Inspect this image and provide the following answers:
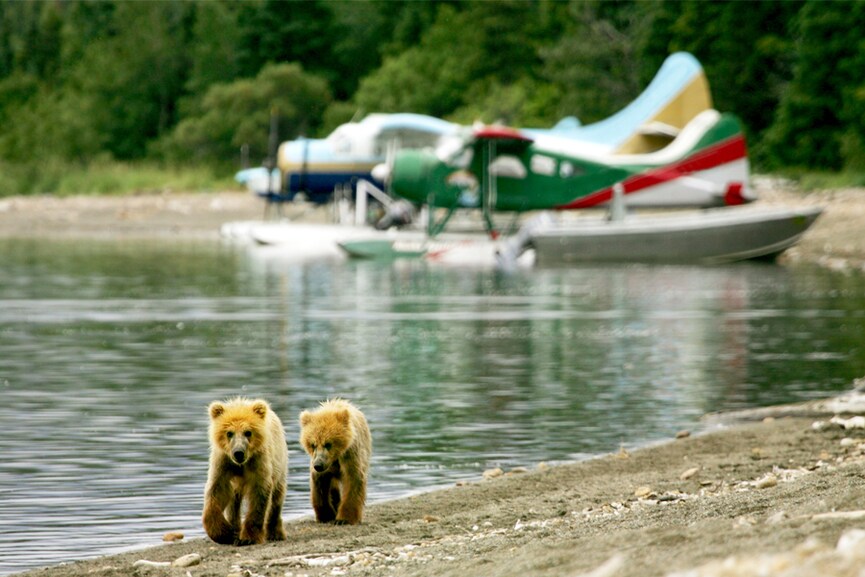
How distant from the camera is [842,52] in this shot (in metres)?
46.2

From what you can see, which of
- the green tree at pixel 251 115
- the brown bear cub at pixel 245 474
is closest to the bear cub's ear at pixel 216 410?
the brown bear cub at pixel 245 474

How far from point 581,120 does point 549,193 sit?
27.2 meters

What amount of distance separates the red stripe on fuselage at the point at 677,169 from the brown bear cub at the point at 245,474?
29835mm

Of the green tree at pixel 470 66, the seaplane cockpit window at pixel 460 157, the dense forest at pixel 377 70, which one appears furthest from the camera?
the green tree at pixel 470 66

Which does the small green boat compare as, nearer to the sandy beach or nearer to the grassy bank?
the sandy beach

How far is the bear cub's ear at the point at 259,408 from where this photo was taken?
657 centimetres

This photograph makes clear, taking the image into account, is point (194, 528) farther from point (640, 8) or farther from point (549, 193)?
point (640, 8)

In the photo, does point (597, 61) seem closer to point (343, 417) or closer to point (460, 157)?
point (460, 157)

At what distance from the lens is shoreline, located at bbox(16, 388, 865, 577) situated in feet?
15.9

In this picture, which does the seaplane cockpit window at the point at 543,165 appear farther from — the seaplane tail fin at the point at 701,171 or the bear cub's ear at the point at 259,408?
the bear cub's ear at the point at 259,408

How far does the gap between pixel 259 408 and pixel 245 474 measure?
0.95ft

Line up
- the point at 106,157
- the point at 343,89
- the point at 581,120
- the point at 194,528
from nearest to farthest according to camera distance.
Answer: the point at 194,528 < the point at 581,120 < the point at 106,157 < the point at 343,89

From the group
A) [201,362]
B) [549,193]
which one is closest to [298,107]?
[549,193]

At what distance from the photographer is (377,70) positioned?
7806 cm
